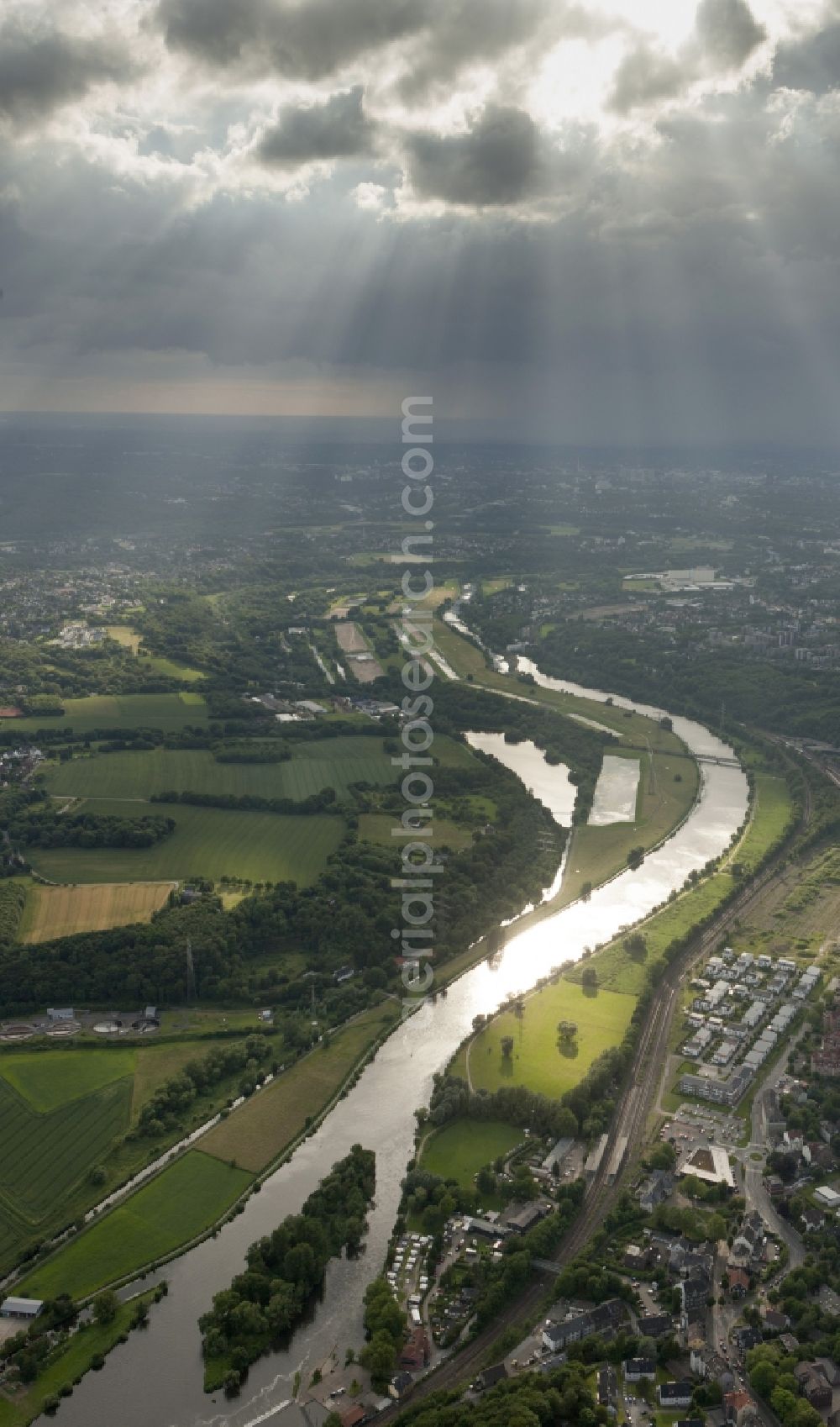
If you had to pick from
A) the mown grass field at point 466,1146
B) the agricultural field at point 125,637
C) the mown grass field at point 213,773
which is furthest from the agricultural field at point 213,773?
the agricultural field at point 125,637

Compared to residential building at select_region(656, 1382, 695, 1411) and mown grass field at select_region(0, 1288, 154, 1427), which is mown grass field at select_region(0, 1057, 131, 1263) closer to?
mown grass field at select_region(0, 1288, 154, 1427)

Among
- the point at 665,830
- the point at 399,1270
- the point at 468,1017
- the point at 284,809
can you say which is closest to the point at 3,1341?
the point at 399,1270

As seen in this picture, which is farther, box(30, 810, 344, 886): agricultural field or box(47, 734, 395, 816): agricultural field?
box(47, 734, 395, 816): agricultural field

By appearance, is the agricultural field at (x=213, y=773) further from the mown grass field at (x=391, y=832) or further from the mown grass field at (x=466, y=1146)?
the mown grass field at (x=466, y=1146)

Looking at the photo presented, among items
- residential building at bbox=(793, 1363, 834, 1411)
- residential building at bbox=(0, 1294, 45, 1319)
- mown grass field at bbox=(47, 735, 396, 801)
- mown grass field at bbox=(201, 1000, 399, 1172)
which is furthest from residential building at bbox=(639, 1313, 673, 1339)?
mown grass field at bbox=(47, 735, 396, 801)

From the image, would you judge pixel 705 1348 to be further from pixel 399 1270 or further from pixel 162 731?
pixel 162 731

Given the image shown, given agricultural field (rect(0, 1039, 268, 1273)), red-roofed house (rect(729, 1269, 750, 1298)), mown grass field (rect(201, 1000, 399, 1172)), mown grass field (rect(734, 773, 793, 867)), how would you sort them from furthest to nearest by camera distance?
mown grass field (rect(734, 773, 793, 867)) < mown grass field (rect(201, 1000, 399, 1172)) < agricultural field (rect(0, 1039, 268, 1273)) < red-roofed house (rect(729, 1269, 750, 1298))

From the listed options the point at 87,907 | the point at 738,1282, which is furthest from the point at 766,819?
the point at 738,1282
